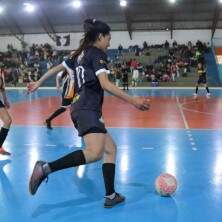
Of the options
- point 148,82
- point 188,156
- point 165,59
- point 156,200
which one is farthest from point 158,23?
point 156,200

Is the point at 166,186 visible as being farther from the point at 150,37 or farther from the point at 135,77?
the point at 150,37

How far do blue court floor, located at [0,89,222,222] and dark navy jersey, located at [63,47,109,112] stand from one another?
1.07m

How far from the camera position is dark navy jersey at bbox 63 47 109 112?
3.94 meters

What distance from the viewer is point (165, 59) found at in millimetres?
31016

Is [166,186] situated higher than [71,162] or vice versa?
[71,162]

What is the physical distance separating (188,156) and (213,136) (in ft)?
6.83

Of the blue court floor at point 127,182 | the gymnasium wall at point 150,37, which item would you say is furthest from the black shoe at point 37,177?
the gymnasium wall at point 150,37

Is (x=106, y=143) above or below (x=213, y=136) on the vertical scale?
above

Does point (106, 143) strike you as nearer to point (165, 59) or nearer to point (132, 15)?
point (165, 59)

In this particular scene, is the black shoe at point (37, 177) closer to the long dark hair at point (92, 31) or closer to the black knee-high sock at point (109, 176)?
the black knee-high sock at point (109, 176)

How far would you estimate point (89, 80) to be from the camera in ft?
13.1

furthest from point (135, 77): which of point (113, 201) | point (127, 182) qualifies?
point (113, 201)

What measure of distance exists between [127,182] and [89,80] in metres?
1.60

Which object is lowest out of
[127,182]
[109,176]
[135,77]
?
[127,182]
